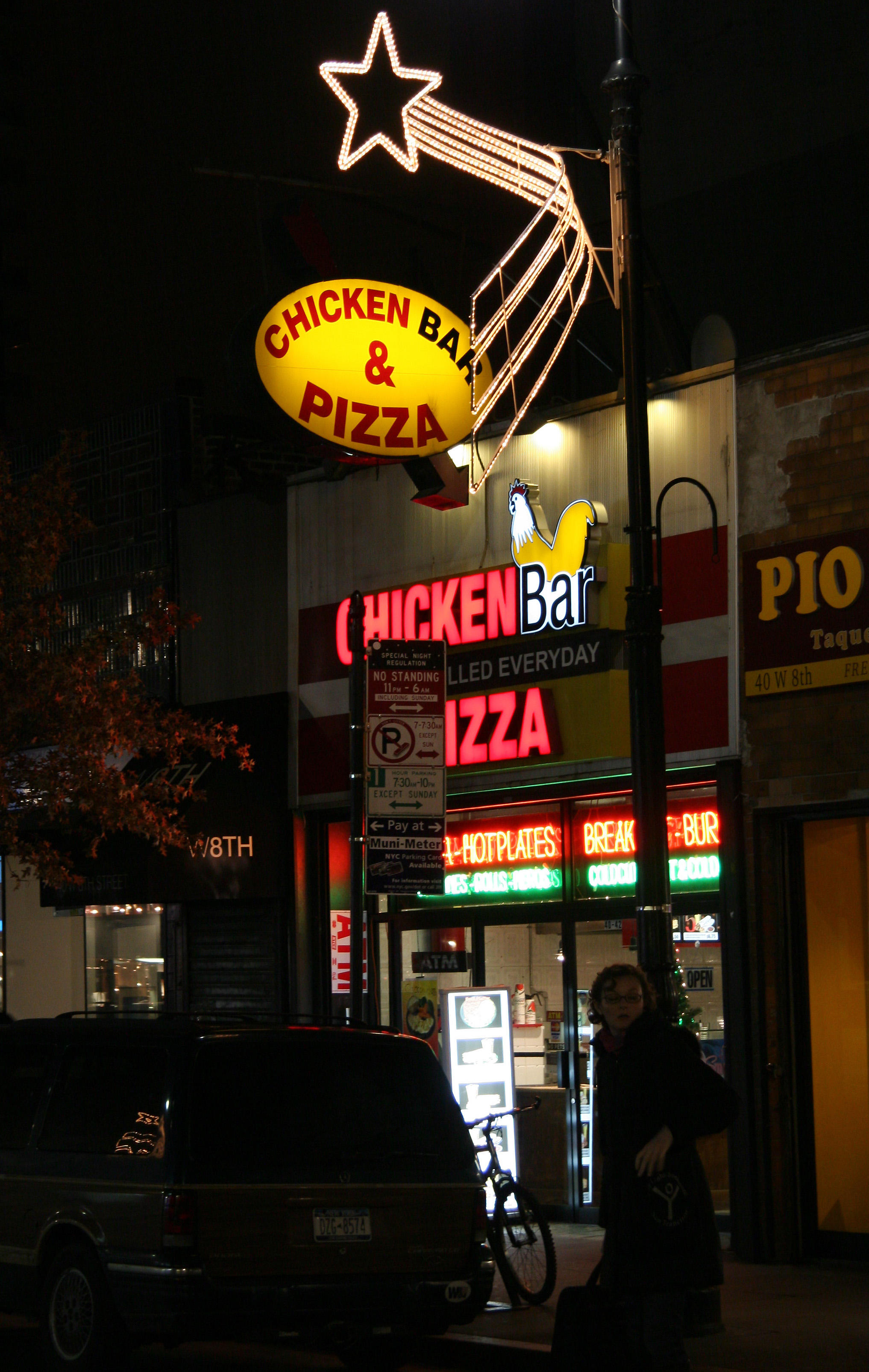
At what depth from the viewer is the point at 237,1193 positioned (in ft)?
25.5

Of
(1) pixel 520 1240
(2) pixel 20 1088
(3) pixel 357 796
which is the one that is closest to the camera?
(2) pixel 20 1088

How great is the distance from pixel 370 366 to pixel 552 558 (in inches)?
79.1

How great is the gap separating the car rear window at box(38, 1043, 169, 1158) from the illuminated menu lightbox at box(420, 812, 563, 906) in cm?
552

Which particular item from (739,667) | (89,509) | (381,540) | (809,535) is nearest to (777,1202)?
Result: (739,667)

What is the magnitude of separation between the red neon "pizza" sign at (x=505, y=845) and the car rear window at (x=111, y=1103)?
216 inches

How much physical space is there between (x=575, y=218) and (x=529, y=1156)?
7.21 m

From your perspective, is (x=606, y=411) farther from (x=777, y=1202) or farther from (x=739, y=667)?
(x=777, y=1202)

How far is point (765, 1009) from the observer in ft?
39.5

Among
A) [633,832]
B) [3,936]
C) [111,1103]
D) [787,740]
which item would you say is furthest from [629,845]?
[3,936]

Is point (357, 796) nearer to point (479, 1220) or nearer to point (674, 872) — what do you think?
point (674, 872)

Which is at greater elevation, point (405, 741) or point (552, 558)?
point (552, 558)

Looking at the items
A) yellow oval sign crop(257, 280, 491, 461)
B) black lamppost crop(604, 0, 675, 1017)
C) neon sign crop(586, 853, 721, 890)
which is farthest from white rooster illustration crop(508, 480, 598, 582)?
black lamppost crop(604, 0, 675, 1017)

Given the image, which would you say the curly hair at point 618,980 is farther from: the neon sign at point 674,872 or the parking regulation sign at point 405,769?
the neon sign at point 674,872

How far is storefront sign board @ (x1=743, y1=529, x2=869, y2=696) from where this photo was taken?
11.7 m
